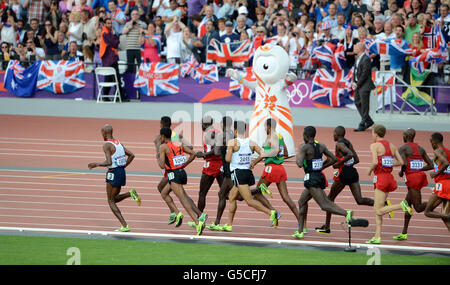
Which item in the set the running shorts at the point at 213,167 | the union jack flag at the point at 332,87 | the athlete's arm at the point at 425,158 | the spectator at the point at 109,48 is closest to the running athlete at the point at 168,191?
the running shorts at the point at 213,167

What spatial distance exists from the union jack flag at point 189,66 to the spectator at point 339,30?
4370mm

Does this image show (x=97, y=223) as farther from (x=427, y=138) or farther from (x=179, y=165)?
(x=427, y=138)

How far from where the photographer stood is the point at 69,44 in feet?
95.6

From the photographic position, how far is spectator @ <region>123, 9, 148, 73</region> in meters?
27.4

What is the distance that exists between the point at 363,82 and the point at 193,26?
8.43m

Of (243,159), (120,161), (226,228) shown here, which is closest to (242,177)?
(243,159)

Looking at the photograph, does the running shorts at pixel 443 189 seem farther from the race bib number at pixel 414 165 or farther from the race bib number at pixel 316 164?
the race bib number at pixel 316 164

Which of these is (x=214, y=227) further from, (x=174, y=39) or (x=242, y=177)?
(x=174, y=39)

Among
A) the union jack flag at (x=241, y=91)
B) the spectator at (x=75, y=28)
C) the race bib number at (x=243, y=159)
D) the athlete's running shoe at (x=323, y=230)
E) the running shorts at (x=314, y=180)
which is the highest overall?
the spectator at (x=75, y=28)

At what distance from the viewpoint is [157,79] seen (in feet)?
90.5

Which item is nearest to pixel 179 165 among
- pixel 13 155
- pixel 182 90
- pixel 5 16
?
pixel 13 155

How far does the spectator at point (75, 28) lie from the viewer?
96.9ft
